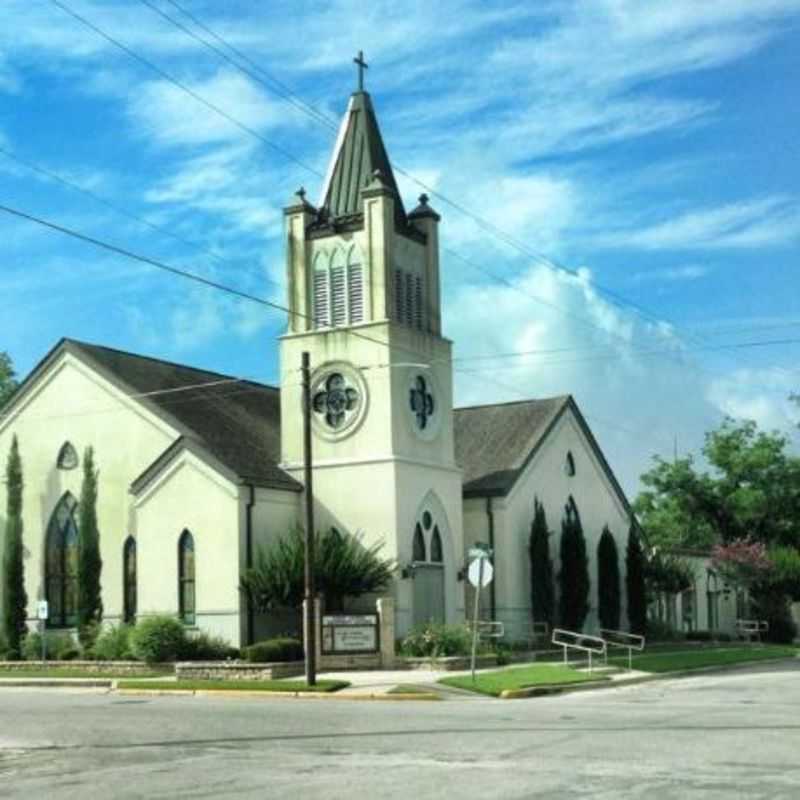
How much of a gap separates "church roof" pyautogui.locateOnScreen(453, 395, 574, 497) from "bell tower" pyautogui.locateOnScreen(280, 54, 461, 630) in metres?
2.14

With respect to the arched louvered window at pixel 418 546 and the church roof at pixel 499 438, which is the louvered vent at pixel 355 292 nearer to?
the arched louvered window at pixel 418 546

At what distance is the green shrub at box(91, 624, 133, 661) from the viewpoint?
121ft

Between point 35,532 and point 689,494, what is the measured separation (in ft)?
124

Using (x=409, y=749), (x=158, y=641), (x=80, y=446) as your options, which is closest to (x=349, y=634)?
(x=158, y=641)

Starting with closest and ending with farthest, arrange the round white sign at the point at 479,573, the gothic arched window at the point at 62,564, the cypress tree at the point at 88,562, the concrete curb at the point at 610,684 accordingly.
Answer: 1. the concrete curb at the point at 610,684
2. the round white sign at the point at 479,573
3. the cypress tree at the point at 88,562
4. the gothic arched window at the point at 62,564

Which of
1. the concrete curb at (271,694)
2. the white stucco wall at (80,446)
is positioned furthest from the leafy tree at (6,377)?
the concrete curb at (271,694)

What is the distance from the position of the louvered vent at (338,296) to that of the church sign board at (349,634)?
31.0 feet

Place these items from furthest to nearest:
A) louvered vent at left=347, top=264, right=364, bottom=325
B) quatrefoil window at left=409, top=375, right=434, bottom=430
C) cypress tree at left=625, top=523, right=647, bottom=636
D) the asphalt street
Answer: cypress tree at left=625, top=523, right=647, bottom=636
quatrefoil window at left=409, top=375, right=434, bottom=430
louvered vent at left=347, top=264, right=364, bottom=325
the asphalt street

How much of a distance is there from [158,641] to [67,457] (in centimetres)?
935

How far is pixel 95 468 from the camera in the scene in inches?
1650

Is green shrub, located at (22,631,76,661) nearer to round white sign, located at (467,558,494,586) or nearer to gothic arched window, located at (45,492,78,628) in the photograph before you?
gothic arched window, located at (45,492,78,628)

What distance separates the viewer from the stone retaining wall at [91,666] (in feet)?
117

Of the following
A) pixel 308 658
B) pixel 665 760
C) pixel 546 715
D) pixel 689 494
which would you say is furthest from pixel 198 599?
pixel 689 494

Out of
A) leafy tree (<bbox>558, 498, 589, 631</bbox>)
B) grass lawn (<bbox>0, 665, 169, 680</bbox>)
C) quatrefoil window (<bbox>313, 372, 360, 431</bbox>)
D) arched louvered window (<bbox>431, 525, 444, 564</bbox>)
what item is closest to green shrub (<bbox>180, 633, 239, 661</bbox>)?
grass lawn (<bbox>0, 665, 169, 680</bbox>)
